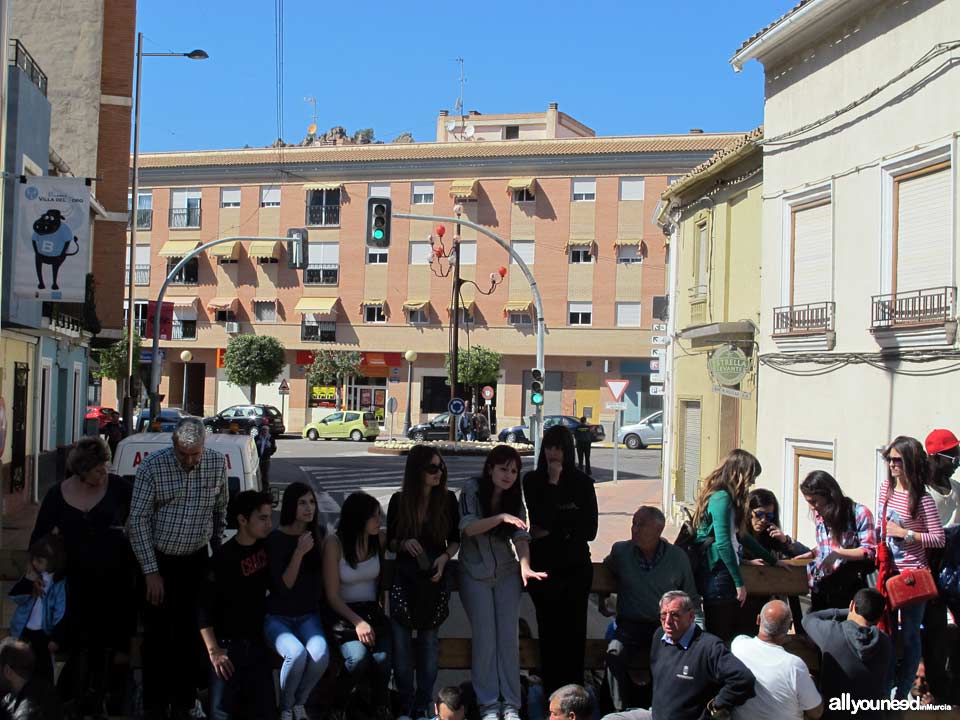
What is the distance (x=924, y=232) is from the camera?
469 inches

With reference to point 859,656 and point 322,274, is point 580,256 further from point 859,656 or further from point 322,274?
point 859,656

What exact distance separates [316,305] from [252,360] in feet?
14.1

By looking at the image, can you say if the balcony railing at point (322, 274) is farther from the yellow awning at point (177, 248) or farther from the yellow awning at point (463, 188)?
the yellow awning at point (463, 188)

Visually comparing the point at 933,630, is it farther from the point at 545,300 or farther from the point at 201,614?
the point at 545,300

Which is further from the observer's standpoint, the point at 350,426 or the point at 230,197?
the point at 230,197

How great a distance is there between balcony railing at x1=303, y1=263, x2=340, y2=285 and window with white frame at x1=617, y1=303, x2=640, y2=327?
564 inches

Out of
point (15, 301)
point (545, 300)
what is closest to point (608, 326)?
point (545, 300)

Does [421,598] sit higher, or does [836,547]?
[836,547]

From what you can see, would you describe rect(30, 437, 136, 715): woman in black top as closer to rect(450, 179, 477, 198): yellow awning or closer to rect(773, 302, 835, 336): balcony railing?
rect(773, 302, 835, 336): balcony railing

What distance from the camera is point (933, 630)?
265 inches

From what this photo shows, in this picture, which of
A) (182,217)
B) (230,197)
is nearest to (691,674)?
(230,197)

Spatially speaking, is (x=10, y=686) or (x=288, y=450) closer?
(x=10, y=686)

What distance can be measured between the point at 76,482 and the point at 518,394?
4644 centimetres

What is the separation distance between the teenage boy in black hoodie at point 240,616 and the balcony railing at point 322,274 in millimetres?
48938
